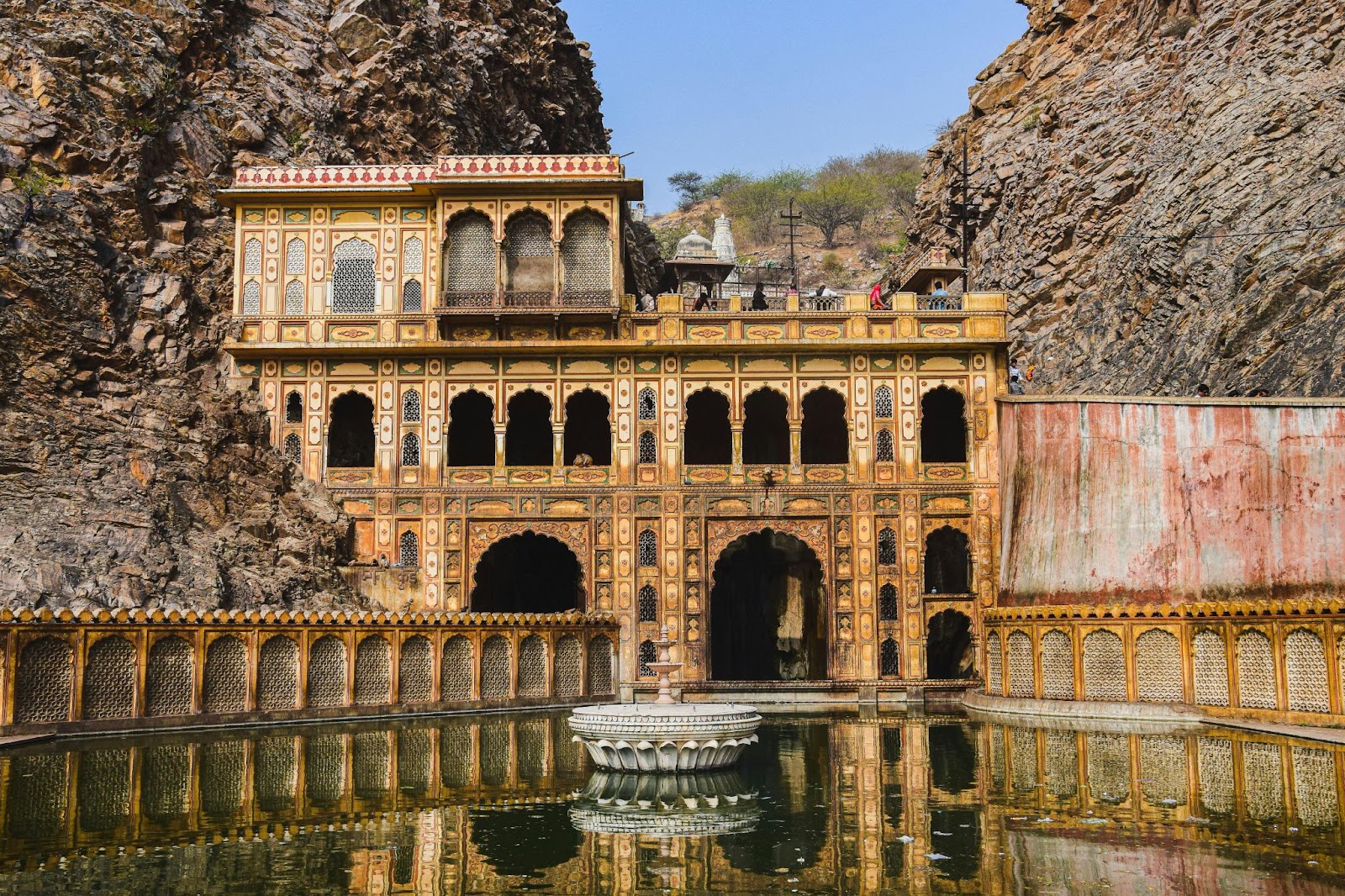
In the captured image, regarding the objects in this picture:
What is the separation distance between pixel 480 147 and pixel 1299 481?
104ft

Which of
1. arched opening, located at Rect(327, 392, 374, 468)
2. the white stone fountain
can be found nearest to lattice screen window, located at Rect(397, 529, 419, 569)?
arched opening, located at Rect(327, 392, 374, 468)

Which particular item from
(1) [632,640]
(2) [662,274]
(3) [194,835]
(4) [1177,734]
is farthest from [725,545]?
(2) [662,274]

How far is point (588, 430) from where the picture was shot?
3634 cm

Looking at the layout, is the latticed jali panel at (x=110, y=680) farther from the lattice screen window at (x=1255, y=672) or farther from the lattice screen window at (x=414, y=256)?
the lattice screen window at (x=1255, y=672)

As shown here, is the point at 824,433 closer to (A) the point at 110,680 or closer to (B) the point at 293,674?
(B) the point at 293,674

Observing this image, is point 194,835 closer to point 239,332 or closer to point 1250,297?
point 239,332

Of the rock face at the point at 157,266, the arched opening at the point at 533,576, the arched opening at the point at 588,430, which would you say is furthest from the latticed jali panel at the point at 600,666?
the arched opening at the point at 588,430

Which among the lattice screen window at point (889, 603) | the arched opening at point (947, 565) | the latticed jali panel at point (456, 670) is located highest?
the arched opening at point (947, 565)

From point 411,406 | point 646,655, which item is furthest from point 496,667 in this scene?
point 411,406

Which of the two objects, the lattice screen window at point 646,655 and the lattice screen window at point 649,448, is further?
the lattice screen window at point 649,448

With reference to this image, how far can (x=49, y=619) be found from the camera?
69.0ft

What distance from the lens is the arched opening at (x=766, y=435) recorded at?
36219 mm

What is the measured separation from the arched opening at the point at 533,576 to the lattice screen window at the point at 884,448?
9.10 meters

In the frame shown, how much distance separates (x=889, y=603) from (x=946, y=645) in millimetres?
4961
